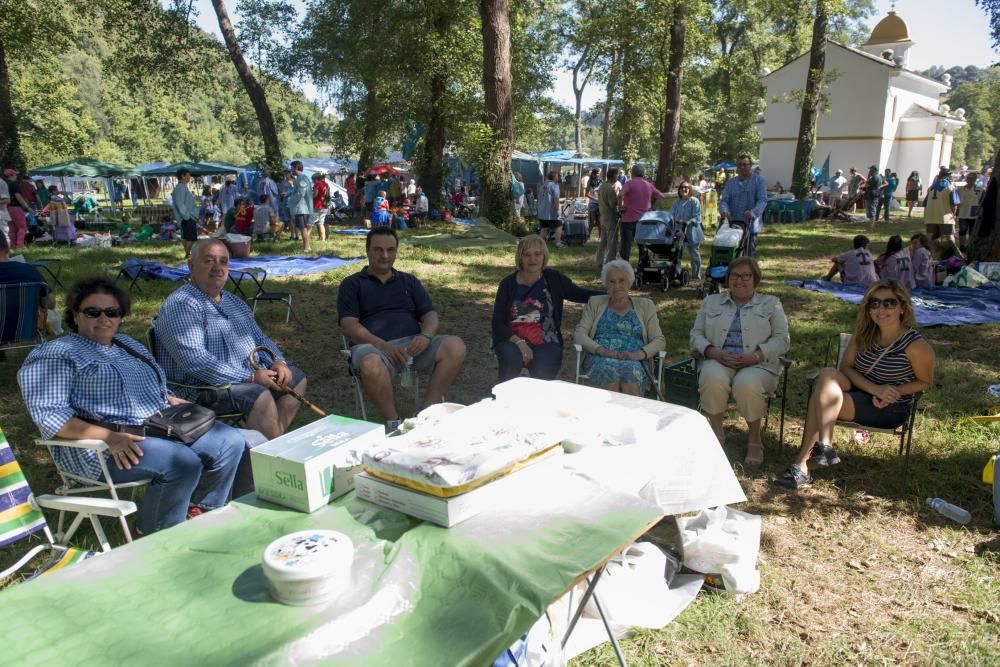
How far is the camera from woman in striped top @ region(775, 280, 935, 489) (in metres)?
3.81

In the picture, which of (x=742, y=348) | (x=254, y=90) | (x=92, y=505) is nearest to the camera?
(x=92, y=505)

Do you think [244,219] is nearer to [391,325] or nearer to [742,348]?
[391,325]

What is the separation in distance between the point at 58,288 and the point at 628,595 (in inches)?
370

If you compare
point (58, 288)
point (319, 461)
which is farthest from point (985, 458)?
point (58, 288)

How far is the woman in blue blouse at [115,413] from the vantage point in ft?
8.93

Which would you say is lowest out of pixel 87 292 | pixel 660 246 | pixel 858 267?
pixel 858 267

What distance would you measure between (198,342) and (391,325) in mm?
1319

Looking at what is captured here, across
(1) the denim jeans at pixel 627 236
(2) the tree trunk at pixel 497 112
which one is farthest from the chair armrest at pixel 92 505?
(2) the tree trunk at pixel 497 112

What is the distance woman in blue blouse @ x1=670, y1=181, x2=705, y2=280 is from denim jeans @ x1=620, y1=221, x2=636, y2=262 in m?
0.68

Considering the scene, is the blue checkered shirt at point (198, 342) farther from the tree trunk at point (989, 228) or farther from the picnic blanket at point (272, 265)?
Result: the tree trunk at point (989, 228)

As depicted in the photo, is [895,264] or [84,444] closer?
[84,444]

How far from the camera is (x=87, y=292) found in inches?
116

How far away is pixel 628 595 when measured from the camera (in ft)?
8.79

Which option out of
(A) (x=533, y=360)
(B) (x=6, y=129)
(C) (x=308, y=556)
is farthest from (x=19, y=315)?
(B) (x=6, y=129)
